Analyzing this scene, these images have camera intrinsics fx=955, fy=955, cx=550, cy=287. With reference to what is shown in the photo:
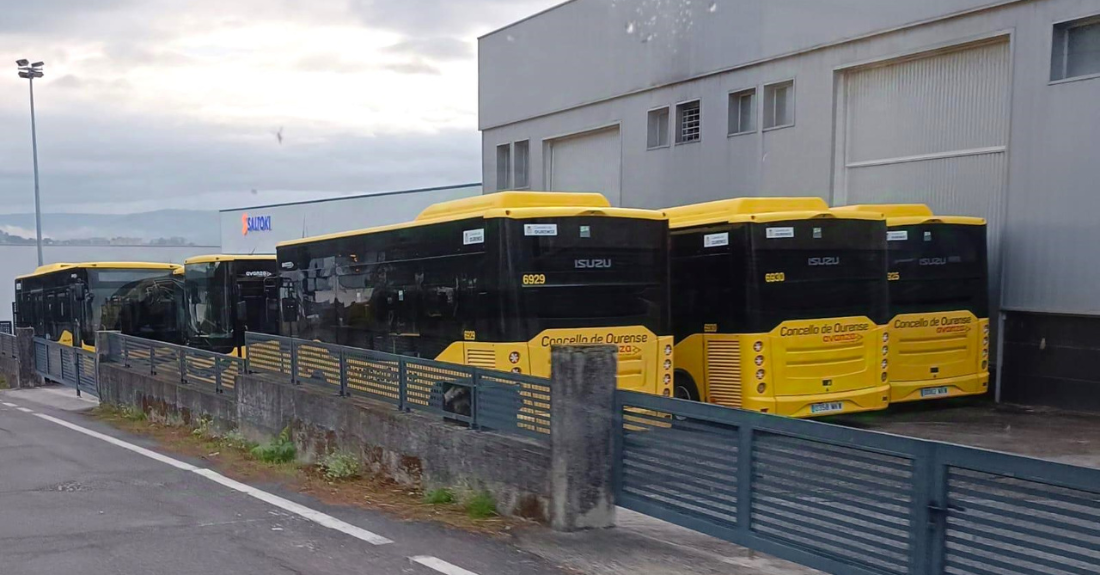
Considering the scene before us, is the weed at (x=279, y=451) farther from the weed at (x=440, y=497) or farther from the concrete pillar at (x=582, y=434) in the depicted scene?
the concrete pillar at (x=582, y=434)

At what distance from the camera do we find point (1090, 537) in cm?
483

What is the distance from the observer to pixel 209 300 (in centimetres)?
2178

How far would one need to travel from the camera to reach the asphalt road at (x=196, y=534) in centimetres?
702

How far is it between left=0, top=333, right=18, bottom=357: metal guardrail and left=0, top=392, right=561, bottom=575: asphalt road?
19581mm

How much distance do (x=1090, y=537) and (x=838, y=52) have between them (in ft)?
50.8

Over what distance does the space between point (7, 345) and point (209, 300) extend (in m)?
12.0

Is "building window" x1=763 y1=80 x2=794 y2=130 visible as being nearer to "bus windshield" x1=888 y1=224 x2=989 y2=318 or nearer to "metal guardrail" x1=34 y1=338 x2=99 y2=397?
"bus windshield" x1=888 y1=224 x2=989 y2=318

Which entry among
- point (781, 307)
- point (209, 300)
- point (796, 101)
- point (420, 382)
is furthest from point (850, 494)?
point (209, 300)

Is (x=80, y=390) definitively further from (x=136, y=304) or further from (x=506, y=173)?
(x=506, y=173)

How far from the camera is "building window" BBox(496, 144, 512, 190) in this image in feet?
97.7

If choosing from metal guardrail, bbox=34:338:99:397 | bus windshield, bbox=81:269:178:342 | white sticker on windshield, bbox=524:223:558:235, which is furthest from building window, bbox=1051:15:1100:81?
bus windshield, bbox=81:269:178:342

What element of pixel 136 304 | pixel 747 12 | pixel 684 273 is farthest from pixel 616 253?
pixel 136 304

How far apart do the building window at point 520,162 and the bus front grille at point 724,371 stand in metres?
16.4

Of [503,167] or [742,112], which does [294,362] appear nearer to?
[742,112]
